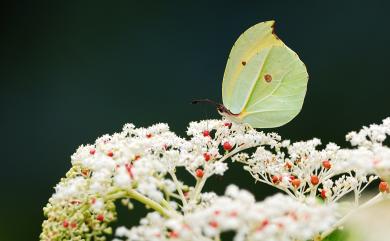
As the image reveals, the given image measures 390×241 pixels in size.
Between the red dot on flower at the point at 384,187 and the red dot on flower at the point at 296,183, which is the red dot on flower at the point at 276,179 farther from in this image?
the red dot on flower at the point at 384,187

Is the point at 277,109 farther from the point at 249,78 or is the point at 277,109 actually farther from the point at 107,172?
the point at 107,172

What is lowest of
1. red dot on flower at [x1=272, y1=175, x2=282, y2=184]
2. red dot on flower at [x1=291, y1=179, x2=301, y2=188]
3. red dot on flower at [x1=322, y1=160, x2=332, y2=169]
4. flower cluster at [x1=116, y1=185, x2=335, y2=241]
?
flower cluster at [x1=116, y1=185, x2=335, y2=241]

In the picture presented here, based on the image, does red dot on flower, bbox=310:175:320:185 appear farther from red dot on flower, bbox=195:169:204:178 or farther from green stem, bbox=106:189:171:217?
green stem, bbox=106:189:171:217

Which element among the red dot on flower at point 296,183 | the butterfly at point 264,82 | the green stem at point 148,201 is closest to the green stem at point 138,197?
the green stem at point 148,201

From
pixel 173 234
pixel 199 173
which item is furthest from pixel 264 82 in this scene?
pixel 173 234

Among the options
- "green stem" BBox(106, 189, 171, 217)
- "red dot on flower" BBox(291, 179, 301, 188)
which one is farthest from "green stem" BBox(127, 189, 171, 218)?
"red dot on flower" BBox(291, 179, 301, 188)

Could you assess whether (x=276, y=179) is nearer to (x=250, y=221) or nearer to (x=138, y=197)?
(x=138, y=197)
